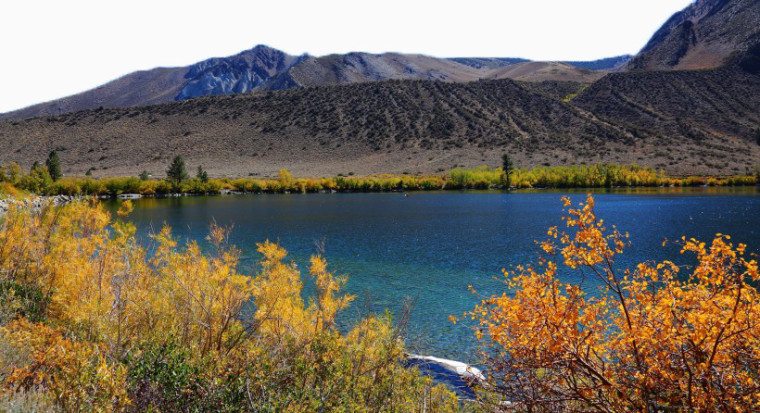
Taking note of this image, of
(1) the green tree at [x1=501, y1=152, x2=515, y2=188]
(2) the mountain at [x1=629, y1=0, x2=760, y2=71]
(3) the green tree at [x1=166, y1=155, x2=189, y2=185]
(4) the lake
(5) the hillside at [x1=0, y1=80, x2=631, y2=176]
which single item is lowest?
(4) the lake

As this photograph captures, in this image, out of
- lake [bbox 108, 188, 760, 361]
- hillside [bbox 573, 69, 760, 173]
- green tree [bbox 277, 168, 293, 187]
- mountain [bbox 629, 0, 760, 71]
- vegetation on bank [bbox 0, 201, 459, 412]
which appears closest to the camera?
vegetation on bank [bbox 0, 201, 459, 412]

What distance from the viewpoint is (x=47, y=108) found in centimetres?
19900

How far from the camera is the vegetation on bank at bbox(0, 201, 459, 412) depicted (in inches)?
185

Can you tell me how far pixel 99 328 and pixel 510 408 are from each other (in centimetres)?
481

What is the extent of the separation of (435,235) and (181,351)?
22494 millimetres

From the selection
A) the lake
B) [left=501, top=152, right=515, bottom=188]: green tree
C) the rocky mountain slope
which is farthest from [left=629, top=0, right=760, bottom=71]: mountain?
the lake

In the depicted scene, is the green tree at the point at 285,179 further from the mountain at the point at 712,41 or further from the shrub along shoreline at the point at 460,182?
the mountain at the point at 712,41

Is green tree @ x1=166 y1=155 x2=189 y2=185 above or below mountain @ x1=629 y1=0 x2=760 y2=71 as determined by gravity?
below

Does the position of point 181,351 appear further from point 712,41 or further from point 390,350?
point 712,41

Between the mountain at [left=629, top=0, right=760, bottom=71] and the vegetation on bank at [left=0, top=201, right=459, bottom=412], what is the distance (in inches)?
4375

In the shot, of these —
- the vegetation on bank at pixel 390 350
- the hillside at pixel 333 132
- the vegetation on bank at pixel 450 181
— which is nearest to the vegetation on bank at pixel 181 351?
the vegetation on bank at pixel 390 350

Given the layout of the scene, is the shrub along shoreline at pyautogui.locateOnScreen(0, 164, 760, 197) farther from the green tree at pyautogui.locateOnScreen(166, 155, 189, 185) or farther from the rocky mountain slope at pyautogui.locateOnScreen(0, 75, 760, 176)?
the rocky mountain slope at pyautogui.locateOnScreen(0, 75, 760, 176)

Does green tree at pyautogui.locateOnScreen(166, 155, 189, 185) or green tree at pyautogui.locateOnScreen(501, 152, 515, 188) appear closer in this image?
green tree at pyautogui.locateOnScreen(166, 155, 189, 185)

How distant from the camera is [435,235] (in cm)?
2734
